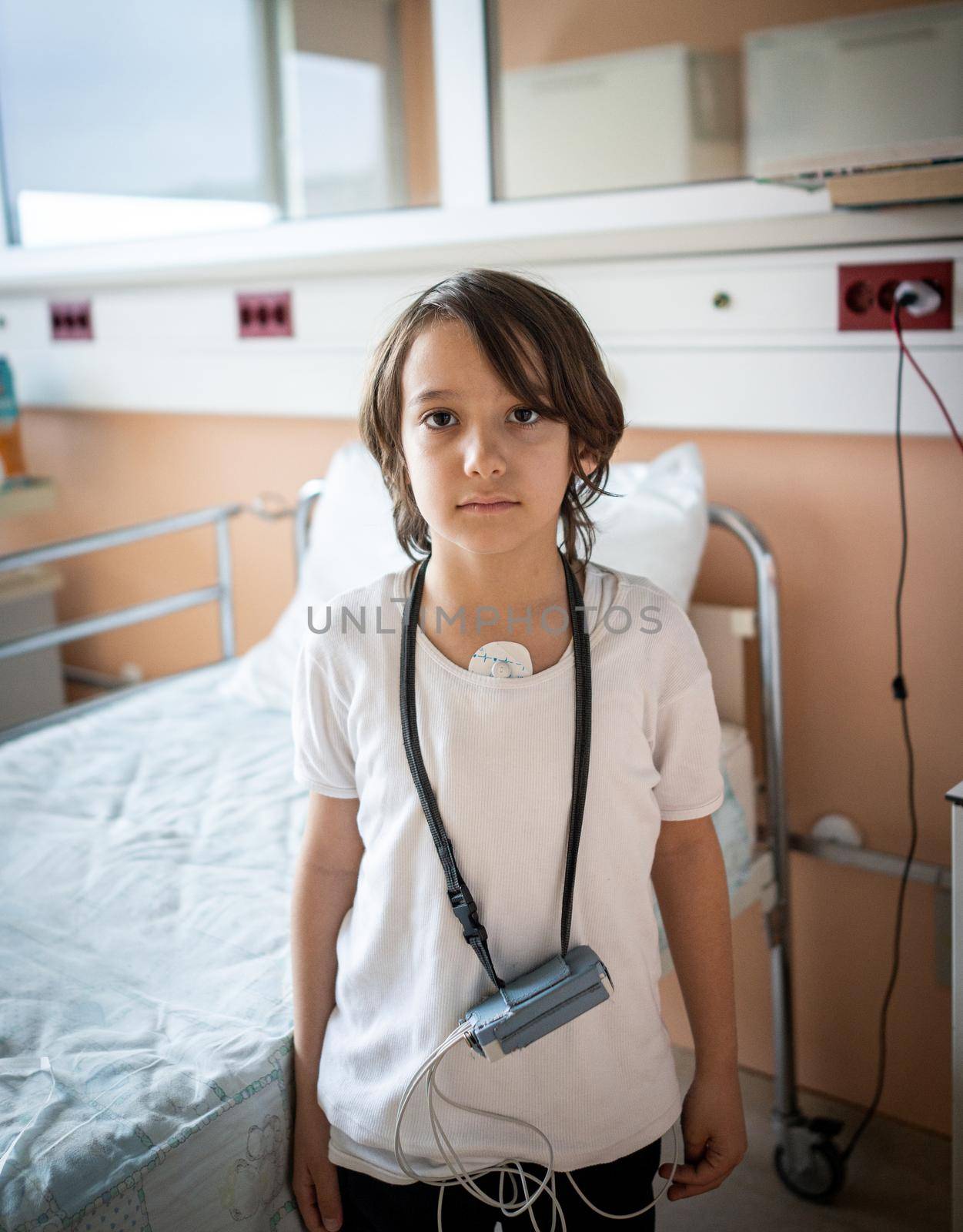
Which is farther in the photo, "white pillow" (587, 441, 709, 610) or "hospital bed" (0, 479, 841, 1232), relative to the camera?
"white pillow" (587, 441, 709, 610)

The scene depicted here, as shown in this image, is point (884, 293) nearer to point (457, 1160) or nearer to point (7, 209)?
point (457, 1160)

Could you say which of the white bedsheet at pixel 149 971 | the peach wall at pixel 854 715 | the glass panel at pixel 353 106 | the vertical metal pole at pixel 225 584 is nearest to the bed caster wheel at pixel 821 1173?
the peach wall at pixel 854 715

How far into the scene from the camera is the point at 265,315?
228 cm

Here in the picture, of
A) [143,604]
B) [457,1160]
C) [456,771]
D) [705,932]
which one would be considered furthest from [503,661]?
[143,604]

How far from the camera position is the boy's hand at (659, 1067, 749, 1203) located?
1.01 m

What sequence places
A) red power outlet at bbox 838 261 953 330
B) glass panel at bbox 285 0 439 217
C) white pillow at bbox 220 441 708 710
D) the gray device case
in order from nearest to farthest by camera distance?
the gray device case
red power outlet at bbox 838 261 953 330
white pillow at bbox 220 441 708 710
glass panel at bbox 285 0 439 217

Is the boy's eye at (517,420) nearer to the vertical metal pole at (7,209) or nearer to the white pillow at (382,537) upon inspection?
the white pillow at (382,537)

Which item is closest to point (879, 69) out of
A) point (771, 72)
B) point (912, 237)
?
point (771, 72)

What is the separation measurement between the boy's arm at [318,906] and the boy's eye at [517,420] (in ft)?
1.14

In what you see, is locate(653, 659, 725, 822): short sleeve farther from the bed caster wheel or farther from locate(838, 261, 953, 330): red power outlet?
the bed caster wheel

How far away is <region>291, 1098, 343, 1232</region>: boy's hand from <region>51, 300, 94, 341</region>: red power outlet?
2085mm

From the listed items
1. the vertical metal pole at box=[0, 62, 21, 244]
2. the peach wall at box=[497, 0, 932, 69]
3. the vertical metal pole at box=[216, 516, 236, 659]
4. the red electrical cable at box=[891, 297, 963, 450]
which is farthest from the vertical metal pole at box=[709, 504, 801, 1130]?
the vertical metal pole at box=[0, 62, 21, 244]

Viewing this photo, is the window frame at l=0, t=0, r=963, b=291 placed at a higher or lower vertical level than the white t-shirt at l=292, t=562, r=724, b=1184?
higher

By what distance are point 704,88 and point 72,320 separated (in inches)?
60.5
